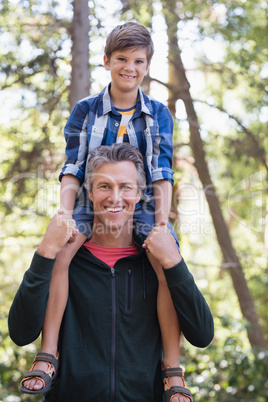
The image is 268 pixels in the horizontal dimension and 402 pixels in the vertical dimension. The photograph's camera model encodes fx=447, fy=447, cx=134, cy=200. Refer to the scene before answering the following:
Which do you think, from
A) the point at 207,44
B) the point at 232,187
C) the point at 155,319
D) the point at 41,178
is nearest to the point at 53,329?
the point at 155,319

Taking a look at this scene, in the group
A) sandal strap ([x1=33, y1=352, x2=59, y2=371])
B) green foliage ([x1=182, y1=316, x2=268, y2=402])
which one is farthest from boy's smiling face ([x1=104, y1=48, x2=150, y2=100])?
green foliage ([x1=182, y1=316, x2=268, y2=402])

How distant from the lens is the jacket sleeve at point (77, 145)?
2.50 meters

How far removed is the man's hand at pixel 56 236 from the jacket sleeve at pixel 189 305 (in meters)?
0.49

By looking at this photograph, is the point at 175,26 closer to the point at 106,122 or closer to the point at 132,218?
the point at 106,122

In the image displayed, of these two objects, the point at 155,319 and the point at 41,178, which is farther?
the point at 41,178

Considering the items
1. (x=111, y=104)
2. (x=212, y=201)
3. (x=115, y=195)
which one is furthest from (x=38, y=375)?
(x=212, y=201)

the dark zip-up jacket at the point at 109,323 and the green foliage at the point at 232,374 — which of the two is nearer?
the dark zip-up jacket at the point at 109,323

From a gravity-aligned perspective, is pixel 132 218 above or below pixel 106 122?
below

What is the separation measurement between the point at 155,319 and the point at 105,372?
356 millimetres

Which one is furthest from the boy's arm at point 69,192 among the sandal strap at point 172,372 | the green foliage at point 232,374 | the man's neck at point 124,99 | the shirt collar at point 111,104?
the green foliage at point 232,374

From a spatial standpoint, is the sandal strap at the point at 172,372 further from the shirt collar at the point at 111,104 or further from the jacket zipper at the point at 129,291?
the shirt collar at the point at 111,104

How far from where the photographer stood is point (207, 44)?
20.8 feet

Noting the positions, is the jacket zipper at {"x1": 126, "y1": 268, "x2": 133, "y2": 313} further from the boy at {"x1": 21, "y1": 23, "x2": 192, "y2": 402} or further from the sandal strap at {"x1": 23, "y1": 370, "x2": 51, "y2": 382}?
the sandal strap at {"x1": 23, "y1": 370, "x2": 51, "y2": 382}

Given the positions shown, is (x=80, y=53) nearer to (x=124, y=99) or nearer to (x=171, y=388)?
(x=124, y=99)
